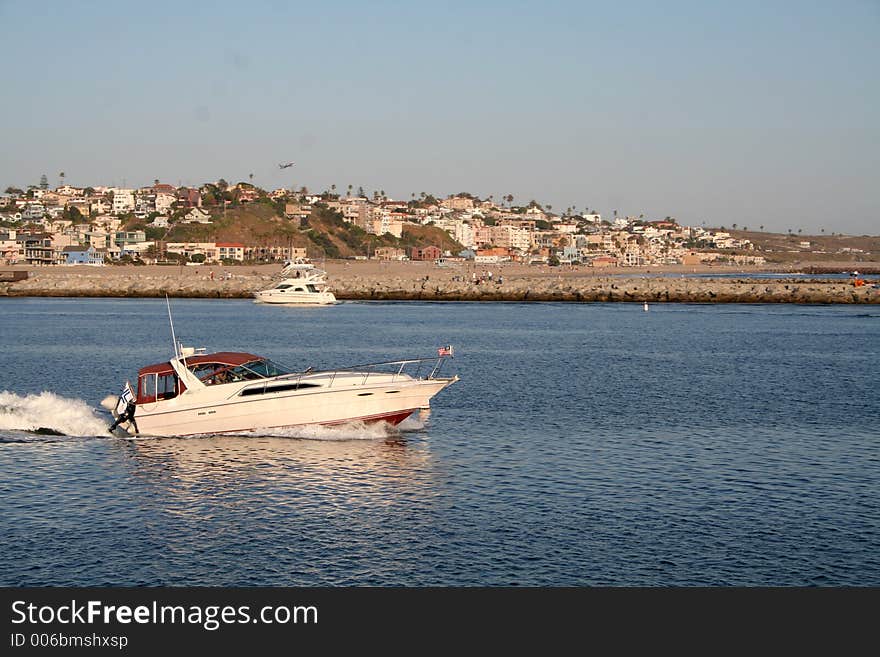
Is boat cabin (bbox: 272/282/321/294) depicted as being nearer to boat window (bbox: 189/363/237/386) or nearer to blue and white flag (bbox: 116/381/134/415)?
blue and white flag (bbox: 116/381/134/415)

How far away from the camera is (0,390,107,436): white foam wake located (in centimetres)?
3119

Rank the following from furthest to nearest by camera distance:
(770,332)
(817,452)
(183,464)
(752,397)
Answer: (770,332) → (752,397) → (817,452) → (183,464)

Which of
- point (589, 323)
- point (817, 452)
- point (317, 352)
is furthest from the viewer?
point (589, 323)

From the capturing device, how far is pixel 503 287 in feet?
400

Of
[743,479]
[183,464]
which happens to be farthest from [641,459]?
[183,464]

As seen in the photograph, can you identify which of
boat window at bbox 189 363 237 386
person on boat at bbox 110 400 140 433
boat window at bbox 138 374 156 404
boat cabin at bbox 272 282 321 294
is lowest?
person on boat at bbox 110 400 140 433

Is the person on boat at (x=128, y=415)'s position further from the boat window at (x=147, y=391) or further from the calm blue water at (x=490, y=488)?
the calm blue water at (x=490, y=488)

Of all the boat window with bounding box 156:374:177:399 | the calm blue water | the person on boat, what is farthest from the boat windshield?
the person on boat

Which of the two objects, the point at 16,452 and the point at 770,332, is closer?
the point at 16,452

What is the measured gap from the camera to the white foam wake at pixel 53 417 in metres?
31.2

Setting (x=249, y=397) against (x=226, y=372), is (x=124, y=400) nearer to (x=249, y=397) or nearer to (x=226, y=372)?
(x=226, y=372)

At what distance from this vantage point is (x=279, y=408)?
28.8 m
